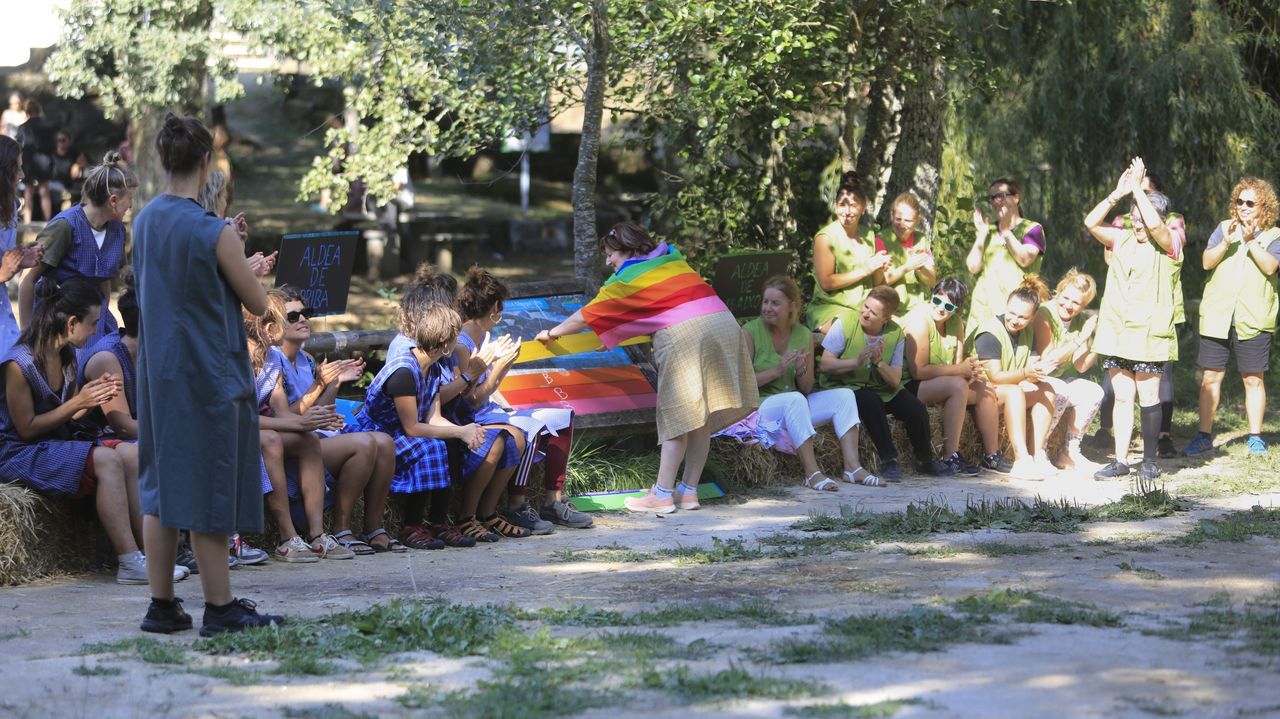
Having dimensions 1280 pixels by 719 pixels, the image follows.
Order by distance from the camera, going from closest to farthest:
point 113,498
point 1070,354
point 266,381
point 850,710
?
point 850,710, point 113,498, point 266,381, point 1070,354

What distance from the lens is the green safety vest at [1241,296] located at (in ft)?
30.5

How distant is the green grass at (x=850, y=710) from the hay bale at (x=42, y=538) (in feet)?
10.9

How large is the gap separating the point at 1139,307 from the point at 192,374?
18.8 feet

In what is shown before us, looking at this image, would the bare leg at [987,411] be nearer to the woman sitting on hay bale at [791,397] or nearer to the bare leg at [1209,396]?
the woman sitting on hay bale at [791,397]

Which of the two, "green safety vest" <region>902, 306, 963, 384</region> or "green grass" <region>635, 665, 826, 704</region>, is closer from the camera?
"green grass" <region>635, 665, 826, 704</region>

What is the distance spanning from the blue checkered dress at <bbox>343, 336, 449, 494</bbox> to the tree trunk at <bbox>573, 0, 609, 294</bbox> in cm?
226

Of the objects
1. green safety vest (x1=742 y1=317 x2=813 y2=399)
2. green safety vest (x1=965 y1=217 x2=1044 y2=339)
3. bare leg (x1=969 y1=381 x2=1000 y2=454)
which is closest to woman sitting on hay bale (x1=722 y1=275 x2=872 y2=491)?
green safety vest (x1=742 y1=317 x2=813 y2=399)

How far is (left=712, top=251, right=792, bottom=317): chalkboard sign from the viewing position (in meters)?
9.23

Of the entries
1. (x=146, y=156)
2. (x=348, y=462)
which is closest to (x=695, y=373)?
(x=348, y=462)

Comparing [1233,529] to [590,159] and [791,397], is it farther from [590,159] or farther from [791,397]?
[590,159]

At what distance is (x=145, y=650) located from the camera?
459 centimetres

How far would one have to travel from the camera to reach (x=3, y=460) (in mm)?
5941

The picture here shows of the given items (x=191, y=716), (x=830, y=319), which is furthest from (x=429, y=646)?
(x=830, y=319)

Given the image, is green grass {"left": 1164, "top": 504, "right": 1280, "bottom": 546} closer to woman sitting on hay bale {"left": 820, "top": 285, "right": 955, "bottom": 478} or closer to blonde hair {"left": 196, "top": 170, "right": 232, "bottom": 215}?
woman sitting on hay bale {"left": 820, "top": 285, "right": 955, "bottom": 478}
